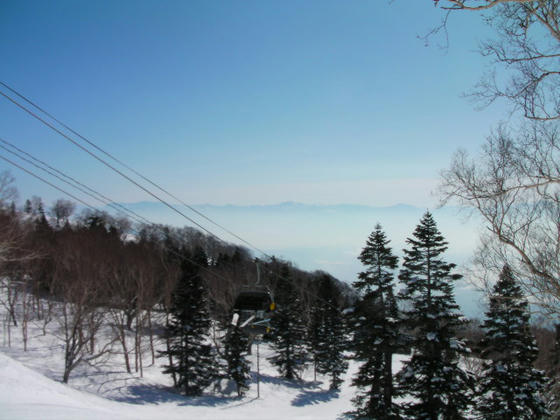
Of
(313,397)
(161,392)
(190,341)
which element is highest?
(190,341)

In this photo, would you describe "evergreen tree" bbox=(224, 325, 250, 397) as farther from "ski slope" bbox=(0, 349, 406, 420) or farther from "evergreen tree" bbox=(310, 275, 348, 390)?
"evergreen tree" bbox=(310, 275, 348, 390)

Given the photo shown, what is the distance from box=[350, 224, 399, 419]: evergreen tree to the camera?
19.6 m

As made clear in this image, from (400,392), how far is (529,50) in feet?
63.1

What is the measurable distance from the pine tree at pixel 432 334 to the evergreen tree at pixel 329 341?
57.9ft

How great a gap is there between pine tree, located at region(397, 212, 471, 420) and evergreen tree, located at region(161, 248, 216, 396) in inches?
665

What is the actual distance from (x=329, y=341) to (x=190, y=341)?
16.6 meters

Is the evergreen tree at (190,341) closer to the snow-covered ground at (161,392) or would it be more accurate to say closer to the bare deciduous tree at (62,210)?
the snow-covered ground at (161,392)

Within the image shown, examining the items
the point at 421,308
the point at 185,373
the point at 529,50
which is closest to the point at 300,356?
the point at 185,373

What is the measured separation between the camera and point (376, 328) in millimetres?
19812

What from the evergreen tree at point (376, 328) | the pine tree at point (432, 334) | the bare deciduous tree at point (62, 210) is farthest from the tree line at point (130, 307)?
the bare deciduous tree at point (62, 210)

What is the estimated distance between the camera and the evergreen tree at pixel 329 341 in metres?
36.1

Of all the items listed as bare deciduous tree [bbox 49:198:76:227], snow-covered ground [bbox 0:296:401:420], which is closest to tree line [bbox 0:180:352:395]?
snow-covered ground [bbox 0:296:401:420]

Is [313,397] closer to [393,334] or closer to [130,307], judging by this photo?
[393,334]

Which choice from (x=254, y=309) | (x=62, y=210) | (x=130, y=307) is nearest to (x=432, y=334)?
(x=254, y=309)
